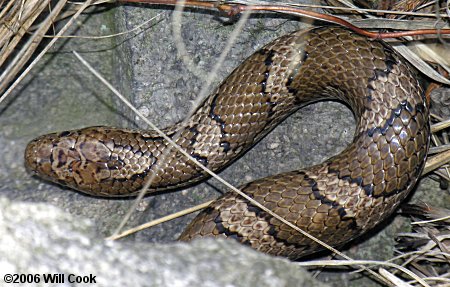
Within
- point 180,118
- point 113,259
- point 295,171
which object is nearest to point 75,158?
point 180,118

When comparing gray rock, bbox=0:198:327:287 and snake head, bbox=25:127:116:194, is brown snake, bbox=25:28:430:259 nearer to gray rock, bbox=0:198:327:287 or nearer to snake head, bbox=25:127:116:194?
snake head, bbox=25:127:116:194

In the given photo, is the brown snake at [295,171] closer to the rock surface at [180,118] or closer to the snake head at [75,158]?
the snake head at [75,158]

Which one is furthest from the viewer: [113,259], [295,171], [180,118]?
[180,118]

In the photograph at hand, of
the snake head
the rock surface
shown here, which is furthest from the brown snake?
the rock surface

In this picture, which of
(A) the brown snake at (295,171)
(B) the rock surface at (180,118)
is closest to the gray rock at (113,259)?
(A) the brown snake at (295,171)

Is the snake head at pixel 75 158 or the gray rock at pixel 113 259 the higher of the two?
the gray rock at pixel 113 259

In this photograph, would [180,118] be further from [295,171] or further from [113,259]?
[113,259]
